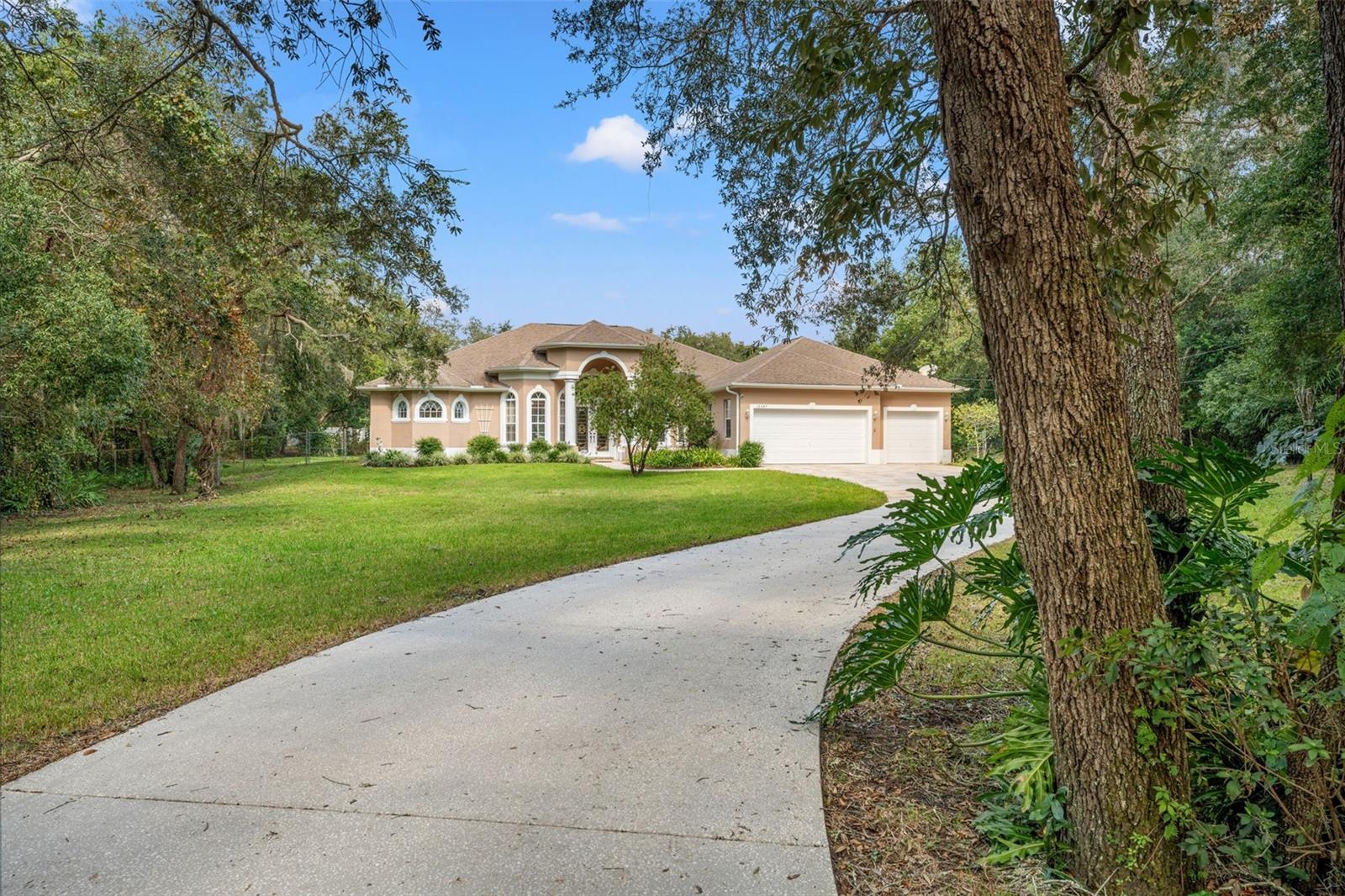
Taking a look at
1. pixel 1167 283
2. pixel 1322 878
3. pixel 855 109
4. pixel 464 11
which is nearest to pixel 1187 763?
pixel 1322 878

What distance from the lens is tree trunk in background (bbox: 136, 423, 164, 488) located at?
17819 millimetres

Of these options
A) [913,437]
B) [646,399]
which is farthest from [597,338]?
[913,437]

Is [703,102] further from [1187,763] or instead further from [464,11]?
[1187,763]

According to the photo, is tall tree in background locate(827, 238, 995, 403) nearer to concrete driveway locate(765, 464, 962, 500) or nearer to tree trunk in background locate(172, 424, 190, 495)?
concrete driveway locate(765, 464, 962, 500)

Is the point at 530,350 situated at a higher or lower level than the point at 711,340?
lower

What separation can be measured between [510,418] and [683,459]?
7574 millimetres

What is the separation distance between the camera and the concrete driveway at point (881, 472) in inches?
A: 643

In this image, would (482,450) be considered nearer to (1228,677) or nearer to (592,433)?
(592,433)

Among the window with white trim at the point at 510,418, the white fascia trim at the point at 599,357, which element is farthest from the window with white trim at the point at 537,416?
the white fascia trim at the point at 599,357

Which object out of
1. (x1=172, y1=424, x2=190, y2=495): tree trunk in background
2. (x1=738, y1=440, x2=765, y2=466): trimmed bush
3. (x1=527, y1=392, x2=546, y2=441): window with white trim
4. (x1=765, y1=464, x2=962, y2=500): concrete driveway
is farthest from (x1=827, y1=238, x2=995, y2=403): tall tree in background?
(x1=527, y1=392, x2=546, y2=441): window with white trim

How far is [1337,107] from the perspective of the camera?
221cm

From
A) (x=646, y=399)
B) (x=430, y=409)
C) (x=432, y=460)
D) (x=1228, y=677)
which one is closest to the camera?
(x=1228, y=677)

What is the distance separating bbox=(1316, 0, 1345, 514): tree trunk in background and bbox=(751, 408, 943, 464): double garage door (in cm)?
2157

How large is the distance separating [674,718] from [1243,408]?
19.5 m
